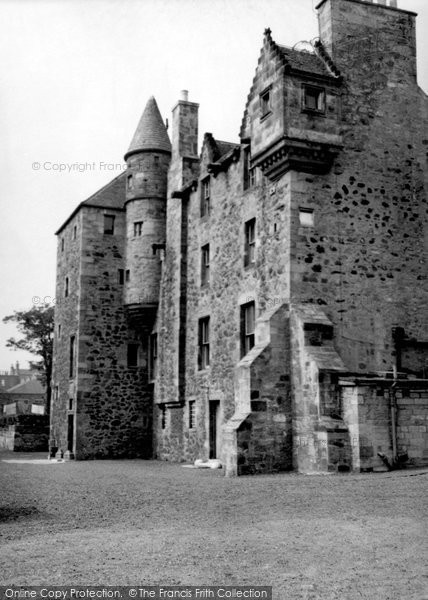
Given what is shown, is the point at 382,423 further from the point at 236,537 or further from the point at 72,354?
the point at 72,354

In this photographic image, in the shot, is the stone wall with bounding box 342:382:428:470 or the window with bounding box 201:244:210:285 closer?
the stone wall with bounding box 342:382:428:470

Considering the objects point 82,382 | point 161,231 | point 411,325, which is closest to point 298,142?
point 411,325

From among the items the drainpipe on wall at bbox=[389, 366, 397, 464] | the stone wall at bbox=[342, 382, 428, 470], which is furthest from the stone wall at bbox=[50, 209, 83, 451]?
the drainpipe on wall at bbox=[389, 366, 397, 464]

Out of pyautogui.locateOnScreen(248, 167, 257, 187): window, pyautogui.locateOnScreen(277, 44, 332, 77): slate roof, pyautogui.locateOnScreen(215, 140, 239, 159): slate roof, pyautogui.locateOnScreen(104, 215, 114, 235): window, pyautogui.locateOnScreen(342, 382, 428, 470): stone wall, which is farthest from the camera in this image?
pyautogui.locateOnScreen(104, 215, 114, 235): window

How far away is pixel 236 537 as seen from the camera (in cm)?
834

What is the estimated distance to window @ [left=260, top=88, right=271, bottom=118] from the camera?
19.7 metres

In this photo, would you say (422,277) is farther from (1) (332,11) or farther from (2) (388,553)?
(2) (388,553)

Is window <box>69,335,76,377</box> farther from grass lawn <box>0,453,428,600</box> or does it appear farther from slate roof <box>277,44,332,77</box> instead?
grass lawn <box>0,453,428,600</box>

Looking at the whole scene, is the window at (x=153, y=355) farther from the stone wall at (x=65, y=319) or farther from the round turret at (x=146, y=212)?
the stone wall at (x=65, y=319)

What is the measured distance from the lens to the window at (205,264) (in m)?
25.5

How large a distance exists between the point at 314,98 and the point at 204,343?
30.2 feet

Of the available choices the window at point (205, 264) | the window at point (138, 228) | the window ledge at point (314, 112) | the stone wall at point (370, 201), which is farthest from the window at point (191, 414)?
the window ledge at point (314, 112)

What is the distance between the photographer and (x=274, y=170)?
64.7ft

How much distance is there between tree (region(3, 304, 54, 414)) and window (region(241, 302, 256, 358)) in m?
33.0
